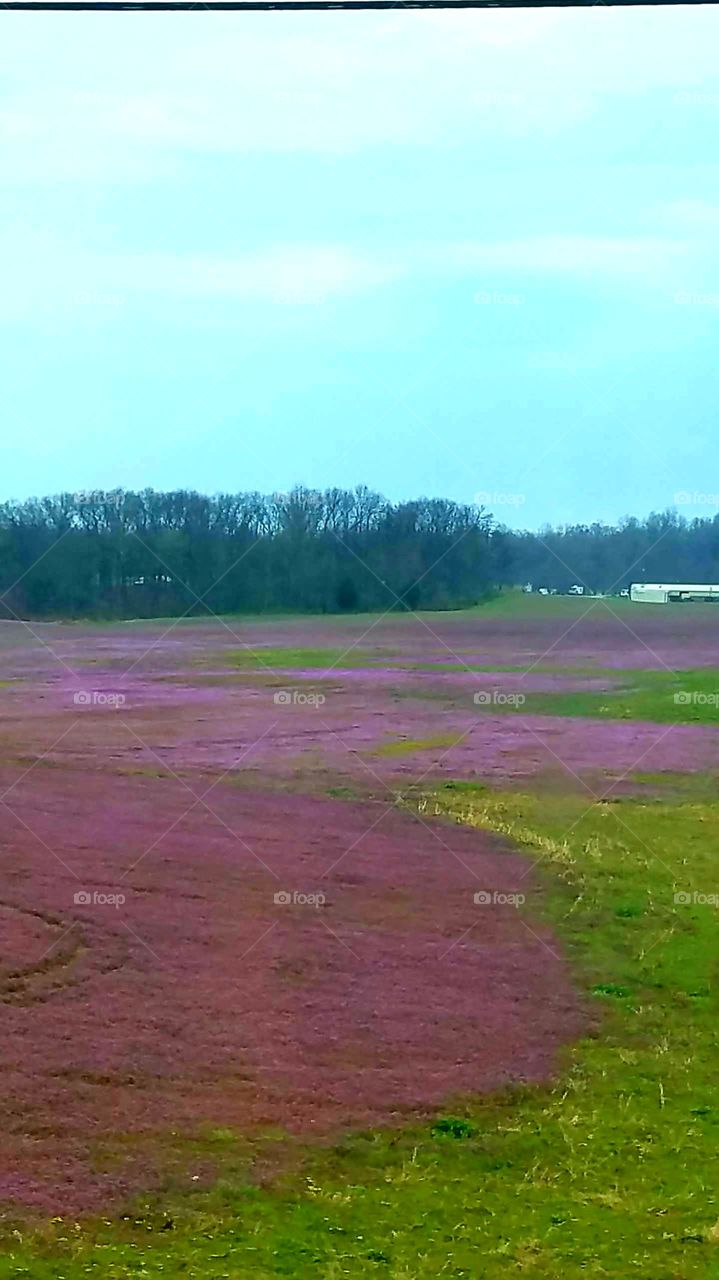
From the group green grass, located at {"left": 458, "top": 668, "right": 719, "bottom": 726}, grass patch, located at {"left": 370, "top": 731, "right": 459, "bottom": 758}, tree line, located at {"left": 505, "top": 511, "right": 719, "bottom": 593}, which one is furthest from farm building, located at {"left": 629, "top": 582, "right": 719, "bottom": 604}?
grass patch, located at {"left": 370, "top": 731, "right": 459, "bottom": 758}

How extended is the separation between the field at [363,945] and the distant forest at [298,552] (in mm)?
92

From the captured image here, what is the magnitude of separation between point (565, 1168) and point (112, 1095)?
1.10 m

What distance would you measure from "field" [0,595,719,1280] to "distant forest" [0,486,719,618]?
0.30 ft

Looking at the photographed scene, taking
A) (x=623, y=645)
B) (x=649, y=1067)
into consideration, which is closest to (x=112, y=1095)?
(x=649, y=1067)

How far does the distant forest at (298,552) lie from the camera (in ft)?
13.4

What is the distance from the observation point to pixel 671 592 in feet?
14.0

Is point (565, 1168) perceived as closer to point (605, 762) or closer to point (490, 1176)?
point (490, 1176)

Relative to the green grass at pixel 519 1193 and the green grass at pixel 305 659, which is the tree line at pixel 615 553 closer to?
the green grass at pixel 305 659

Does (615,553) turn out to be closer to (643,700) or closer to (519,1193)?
(643,700)

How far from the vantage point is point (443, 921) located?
3.59m

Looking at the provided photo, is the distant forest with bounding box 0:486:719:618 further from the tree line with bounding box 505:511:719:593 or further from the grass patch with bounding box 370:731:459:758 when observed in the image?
the grass patch with bounding box 370:731:459:758

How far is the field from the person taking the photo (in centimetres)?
263

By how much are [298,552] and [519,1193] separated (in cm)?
223

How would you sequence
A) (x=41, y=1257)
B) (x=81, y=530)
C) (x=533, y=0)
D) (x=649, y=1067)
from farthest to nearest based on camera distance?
1. (x=81, y=530)
2. (x=649, y=1067)
3. (x=41, y=1257)
4. (x=533, y=0)
